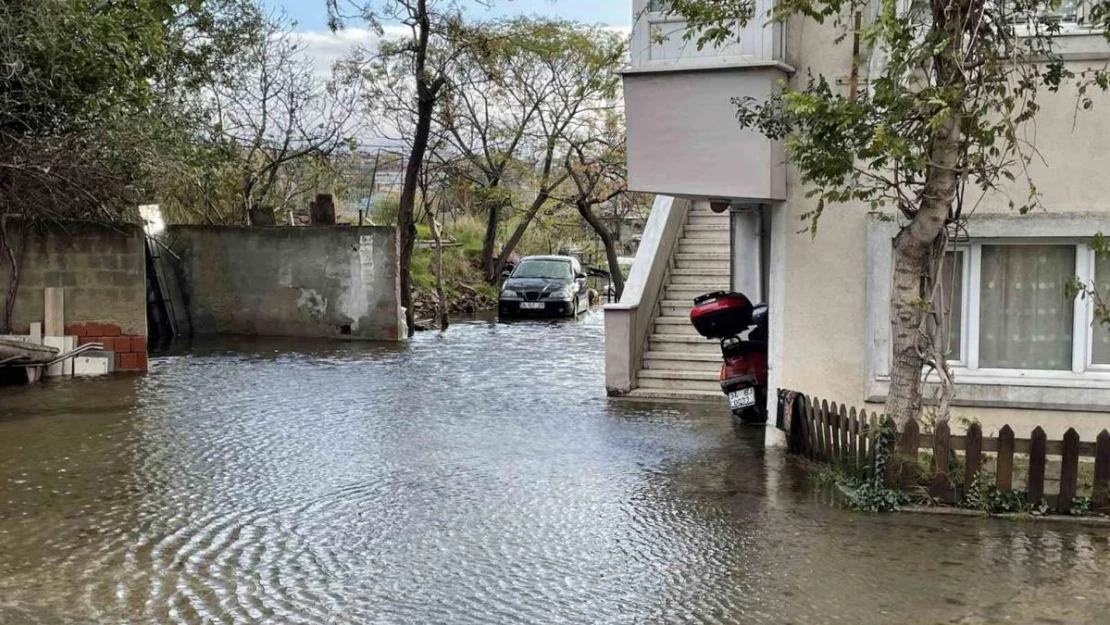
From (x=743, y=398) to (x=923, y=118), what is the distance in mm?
4443

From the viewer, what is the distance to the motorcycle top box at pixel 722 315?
10.7m

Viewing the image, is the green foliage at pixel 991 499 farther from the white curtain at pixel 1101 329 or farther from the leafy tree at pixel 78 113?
the leafy tree at pixel 78 113

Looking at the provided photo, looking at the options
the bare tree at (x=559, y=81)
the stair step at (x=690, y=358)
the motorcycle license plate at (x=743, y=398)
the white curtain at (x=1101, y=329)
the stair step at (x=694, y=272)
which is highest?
the bare tree at (x=559, y=81)

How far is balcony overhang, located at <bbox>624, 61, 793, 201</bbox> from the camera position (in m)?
9.09

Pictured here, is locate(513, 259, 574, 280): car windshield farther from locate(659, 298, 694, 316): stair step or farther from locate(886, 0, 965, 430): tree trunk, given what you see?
locate(886, 0, 965, 430): tree trunk

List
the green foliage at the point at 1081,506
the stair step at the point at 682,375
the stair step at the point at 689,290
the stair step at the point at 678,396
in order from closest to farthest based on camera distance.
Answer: the green foliage at the point at 1081,506, the stair step at the point at 678,396, the stair step at the point at 682,375, the stair step at the point at 689,290

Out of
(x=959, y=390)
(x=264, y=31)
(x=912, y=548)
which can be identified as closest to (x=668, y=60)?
(x=959, y=390)

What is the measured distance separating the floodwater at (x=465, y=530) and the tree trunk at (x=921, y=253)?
1009 millimetres

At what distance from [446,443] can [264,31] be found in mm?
18301

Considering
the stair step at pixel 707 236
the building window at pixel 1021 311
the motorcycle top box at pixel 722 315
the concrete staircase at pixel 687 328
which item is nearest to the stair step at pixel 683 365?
the concrete staircase at pixel 687 328

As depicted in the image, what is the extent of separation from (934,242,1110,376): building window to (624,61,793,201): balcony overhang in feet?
5.66

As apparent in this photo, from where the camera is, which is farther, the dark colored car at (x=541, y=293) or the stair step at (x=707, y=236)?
the dark colored car at (x=541, y=293)

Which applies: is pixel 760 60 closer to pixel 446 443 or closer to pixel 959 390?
pixel 959 390

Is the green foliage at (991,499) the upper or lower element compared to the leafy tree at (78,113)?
A: lower
